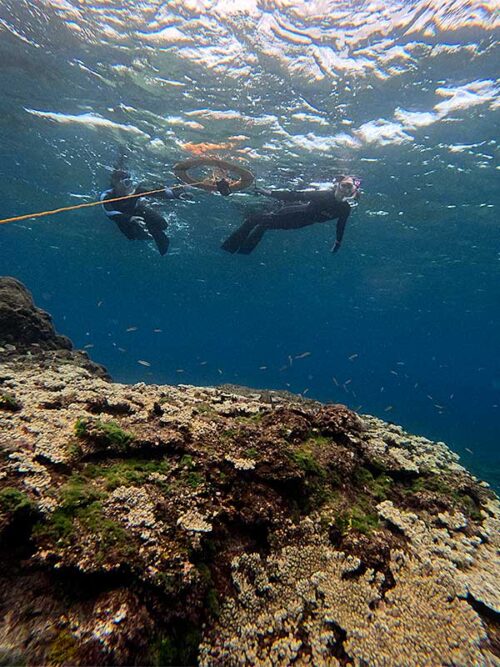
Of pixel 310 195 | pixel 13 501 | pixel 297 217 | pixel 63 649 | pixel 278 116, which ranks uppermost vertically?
pixel 278 116

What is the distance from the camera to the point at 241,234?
42.0ft

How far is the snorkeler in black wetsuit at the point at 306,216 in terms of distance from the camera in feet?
37.5

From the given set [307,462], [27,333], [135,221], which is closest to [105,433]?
[307,462]

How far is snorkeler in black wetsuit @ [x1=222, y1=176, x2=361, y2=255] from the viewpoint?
11422 millimetres

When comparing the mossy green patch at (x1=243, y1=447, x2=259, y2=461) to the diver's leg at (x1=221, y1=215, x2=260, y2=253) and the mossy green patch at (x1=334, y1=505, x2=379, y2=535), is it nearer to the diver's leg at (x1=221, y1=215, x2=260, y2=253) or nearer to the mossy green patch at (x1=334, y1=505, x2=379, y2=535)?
the mossy green patch at (x1=334, y1=505, x2=379, y2=535)

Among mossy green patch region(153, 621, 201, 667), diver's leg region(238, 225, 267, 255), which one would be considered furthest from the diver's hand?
mossy green patch region(153, 621, 201, 667)

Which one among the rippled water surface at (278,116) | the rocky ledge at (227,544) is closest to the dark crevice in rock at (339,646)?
the rocky ledge at (227,544)

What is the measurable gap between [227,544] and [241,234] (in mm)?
11480

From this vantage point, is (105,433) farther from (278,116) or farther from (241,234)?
(278,116)

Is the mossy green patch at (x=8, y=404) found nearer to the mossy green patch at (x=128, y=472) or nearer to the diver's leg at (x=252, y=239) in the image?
the mossy green patch at (x=128, y=472)

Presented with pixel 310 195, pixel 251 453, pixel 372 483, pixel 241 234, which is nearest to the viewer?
pixel 251 453

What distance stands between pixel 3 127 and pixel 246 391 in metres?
20.1

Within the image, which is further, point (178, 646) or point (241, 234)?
point (241, 234)

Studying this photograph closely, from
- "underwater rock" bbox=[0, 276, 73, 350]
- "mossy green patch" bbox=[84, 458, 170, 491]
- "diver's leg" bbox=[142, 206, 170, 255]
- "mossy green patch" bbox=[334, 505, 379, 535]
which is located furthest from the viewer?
"diver's leg" bbox=[142, 206, 170, 255]
